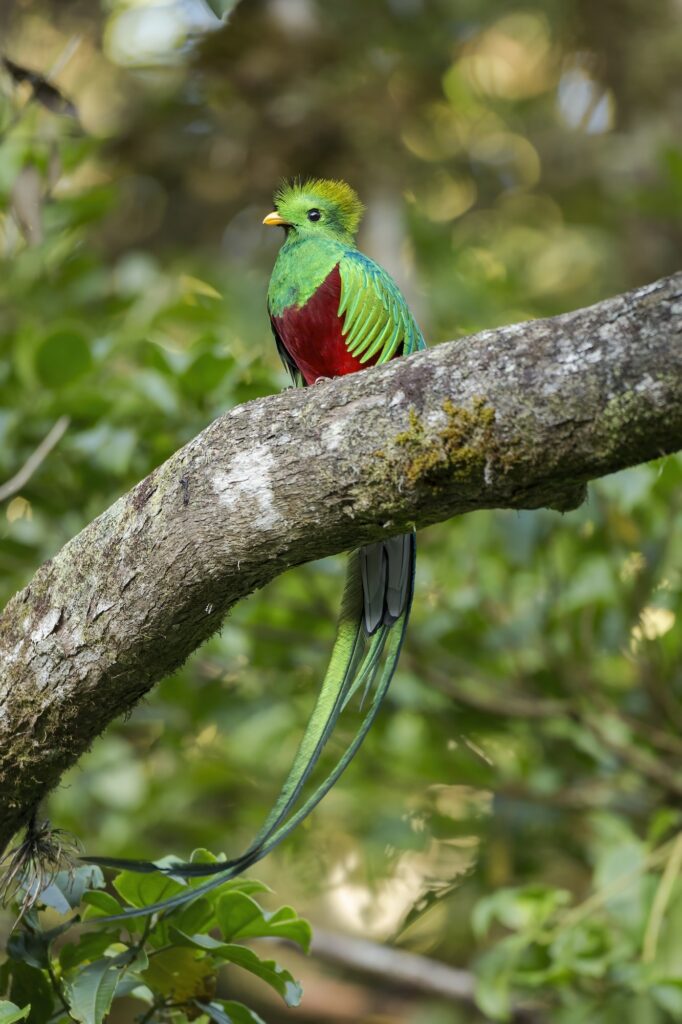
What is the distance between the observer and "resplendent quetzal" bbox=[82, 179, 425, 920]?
5.53ft

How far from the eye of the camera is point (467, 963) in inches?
170

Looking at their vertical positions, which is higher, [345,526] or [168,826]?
[168,826]

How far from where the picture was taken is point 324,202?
8.54 ft

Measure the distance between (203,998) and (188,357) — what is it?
5.03 ft

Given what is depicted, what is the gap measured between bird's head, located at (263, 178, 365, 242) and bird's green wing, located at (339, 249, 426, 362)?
0.27 meters

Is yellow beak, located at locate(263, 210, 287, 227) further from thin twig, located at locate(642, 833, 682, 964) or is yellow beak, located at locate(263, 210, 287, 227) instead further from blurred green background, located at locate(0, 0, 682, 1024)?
thin twig, located at locate(642, 833, 682, 964)

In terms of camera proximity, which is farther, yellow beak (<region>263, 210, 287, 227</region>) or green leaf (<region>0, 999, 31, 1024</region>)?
yellow beak (<region>263, 210, 287, 227</region>)

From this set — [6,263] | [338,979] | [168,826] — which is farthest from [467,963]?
[6,263]

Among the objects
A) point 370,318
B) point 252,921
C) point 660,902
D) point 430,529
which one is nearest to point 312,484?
point 252,921

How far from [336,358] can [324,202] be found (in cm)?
47

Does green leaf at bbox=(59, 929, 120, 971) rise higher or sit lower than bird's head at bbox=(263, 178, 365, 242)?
lower

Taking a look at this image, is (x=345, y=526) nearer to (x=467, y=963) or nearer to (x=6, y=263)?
(x=6, y=263)

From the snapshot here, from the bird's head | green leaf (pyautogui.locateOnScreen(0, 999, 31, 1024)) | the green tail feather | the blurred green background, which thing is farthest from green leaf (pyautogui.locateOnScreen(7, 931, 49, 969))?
the bird's head

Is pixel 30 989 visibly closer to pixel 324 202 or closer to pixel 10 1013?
pixel 10 1013
